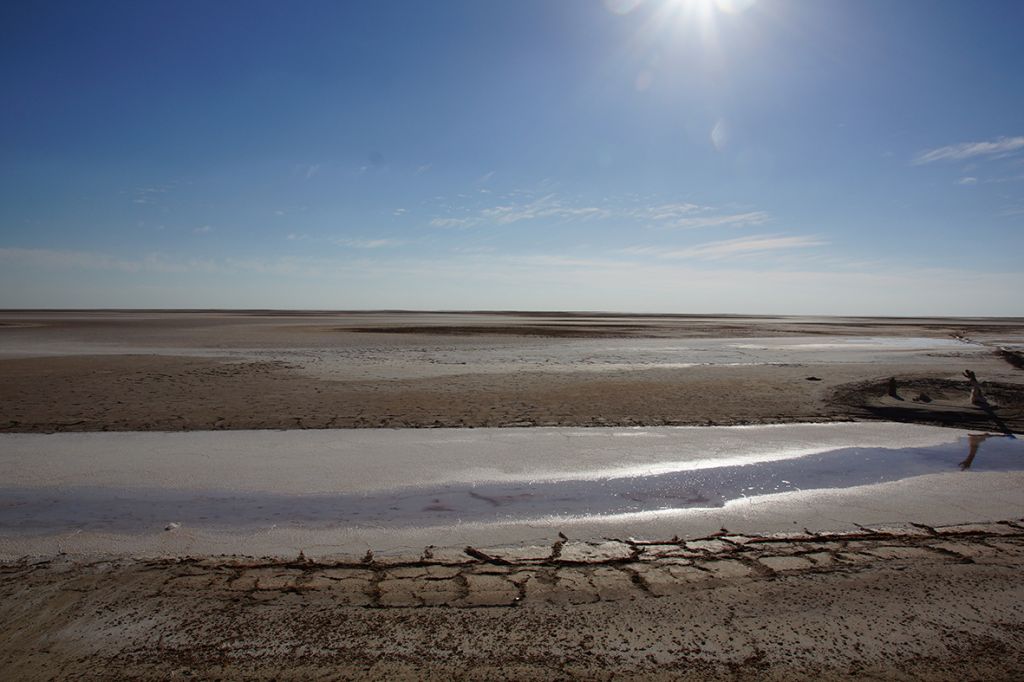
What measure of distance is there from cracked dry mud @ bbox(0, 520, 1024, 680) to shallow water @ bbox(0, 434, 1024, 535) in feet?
3.62

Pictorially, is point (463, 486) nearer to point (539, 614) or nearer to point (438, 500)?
point (438, 500)

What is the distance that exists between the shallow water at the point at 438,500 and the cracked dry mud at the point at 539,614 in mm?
1104

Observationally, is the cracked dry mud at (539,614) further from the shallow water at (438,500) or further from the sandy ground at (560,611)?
the shallow water at (438,500)

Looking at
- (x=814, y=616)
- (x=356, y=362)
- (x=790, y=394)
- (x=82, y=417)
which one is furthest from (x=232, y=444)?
(x=790, y=394)

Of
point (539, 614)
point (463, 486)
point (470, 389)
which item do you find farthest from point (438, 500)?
point (470, 389)

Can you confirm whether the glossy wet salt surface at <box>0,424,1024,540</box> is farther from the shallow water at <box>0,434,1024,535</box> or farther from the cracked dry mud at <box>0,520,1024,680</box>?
the cracked dry mud at <box>0,520,1024,680</box>

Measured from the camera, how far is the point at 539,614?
377cm

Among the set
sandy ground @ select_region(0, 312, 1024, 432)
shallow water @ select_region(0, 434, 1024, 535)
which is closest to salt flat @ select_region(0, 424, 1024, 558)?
shallow water @ select_region(0, 434, 1024, 535)

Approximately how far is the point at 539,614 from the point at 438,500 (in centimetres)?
290

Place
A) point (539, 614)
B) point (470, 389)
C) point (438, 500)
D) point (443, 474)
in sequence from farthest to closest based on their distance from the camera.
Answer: point (470, 389) < point (443, 474) < point (438, 500) < point (539, 614)

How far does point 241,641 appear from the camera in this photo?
3432mm

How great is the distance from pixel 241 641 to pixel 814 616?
12.2 ft

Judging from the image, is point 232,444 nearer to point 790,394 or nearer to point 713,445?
point 713,445

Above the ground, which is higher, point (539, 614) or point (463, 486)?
point (539, 614)
